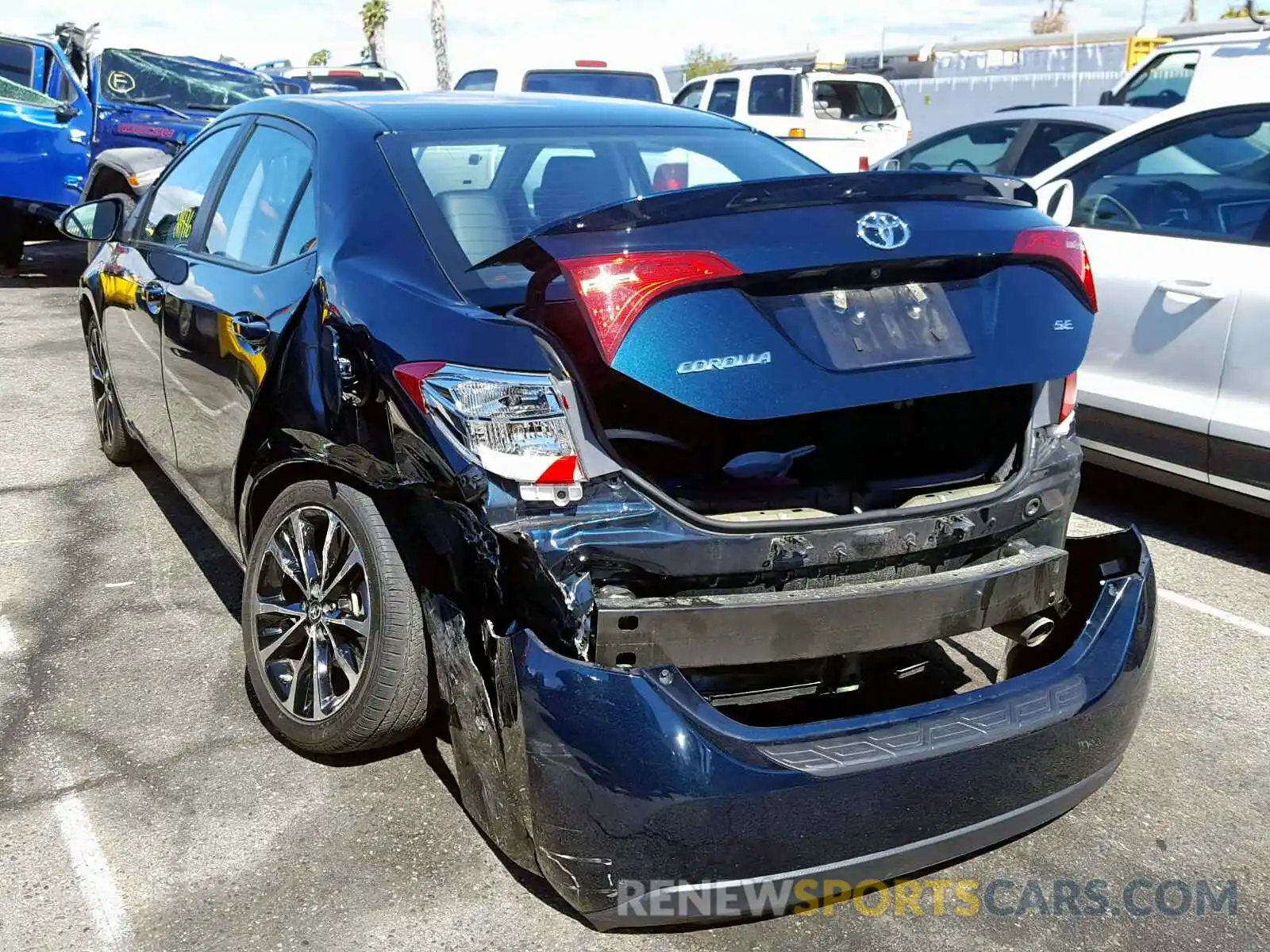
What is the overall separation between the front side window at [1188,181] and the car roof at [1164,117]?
2cm

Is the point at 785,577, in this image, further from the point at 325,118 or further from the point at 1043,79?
the point at 1043,79

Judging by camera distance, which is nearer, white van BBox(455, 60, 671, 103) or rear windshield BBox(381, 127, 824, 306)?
rear windshield BBox(381, 127, 824, 306)

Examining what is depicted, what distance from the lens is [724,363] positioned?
2297mm

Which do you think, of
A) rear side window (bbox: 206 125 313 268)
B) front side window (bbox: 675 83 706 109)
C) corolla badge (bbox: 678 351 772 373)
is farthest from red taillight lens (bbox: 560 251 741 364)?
front side window (bbox: 675 83 706 109)

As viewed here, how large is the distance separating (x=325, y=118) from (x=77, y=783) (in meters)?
1.81

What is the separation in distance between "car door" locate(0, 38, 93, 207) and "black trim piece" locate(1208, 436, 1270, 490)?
9.13 metres

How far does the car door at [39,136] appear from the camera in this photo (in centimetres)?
1009

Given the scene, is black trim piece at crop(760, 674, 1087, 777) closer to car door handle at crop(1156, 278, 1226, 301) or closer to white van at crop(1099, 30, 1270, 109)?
car door handle at crop(1156, 278, 1226, 301)

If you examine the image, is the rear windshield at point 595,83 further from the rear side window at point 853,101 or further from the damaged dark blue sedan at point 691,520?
the damaged dark blue sedan at point 691,520

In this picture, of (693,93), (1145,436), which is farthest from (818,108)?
(1145,436)

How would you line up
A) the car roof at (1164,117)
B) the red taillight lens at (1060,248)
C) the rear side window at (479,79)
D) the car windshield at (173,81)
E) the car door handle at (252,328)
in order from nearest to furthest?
the red taillight lens at (1060,248)
the car door handle at (252,328)
the car roof at (1164,117)
the car windshield at (173,81)
the rear side window at (479,79)

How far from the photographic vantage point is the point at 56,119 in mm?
10438

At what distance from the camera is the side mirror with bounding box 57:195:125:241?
475cm

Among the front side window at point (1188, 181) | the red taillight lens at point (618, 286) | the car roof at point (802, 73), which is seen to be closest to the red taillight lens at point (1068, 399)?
the red taillight lens at point (618, 286)
